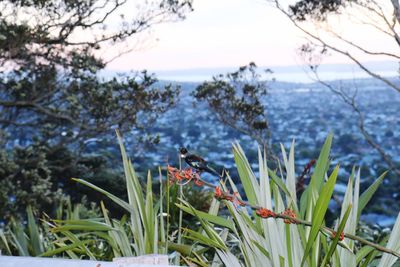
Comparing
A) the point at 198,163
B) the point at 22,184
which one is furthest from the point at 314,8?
the point at 198,163

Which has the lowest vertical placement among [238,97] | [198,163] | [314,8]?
[238,97]

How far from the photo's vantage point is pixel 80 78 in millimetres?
8016

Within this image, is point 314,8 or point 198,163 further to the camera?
point 314,8

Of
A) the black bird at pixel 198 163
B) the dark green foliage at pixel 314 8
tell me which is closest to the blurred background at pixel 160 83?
the dark green foliage at pixel 314 8

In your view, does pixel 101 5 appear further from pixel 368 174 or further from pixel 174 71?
pixel 368 174

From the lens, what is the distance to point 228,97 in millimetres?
9703

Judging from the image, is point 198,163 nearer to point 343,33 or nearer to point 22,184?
point 22,184

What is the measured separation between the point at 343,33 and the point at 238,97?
6.24 ft

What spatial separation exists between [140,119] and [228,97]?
5.79ft

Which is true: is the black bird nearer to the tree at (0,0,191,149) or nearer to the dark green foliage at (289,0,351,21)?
the tree at (0,0,191,149)

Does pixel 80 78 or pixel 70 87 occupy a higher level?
pixel 80 78

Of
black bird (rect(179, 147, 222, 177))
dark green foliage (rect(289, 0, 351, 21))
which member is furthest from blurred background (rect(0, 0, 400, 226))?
black bird (rect(179, 147, 222, 177))

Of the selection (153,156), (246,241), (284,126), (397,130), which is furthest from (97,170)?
(246,241)

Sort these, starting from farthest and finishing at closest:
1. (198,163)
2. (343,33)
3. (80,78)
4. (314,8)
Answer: (343,33)
(314,8)
(80,78)
(198,163)
